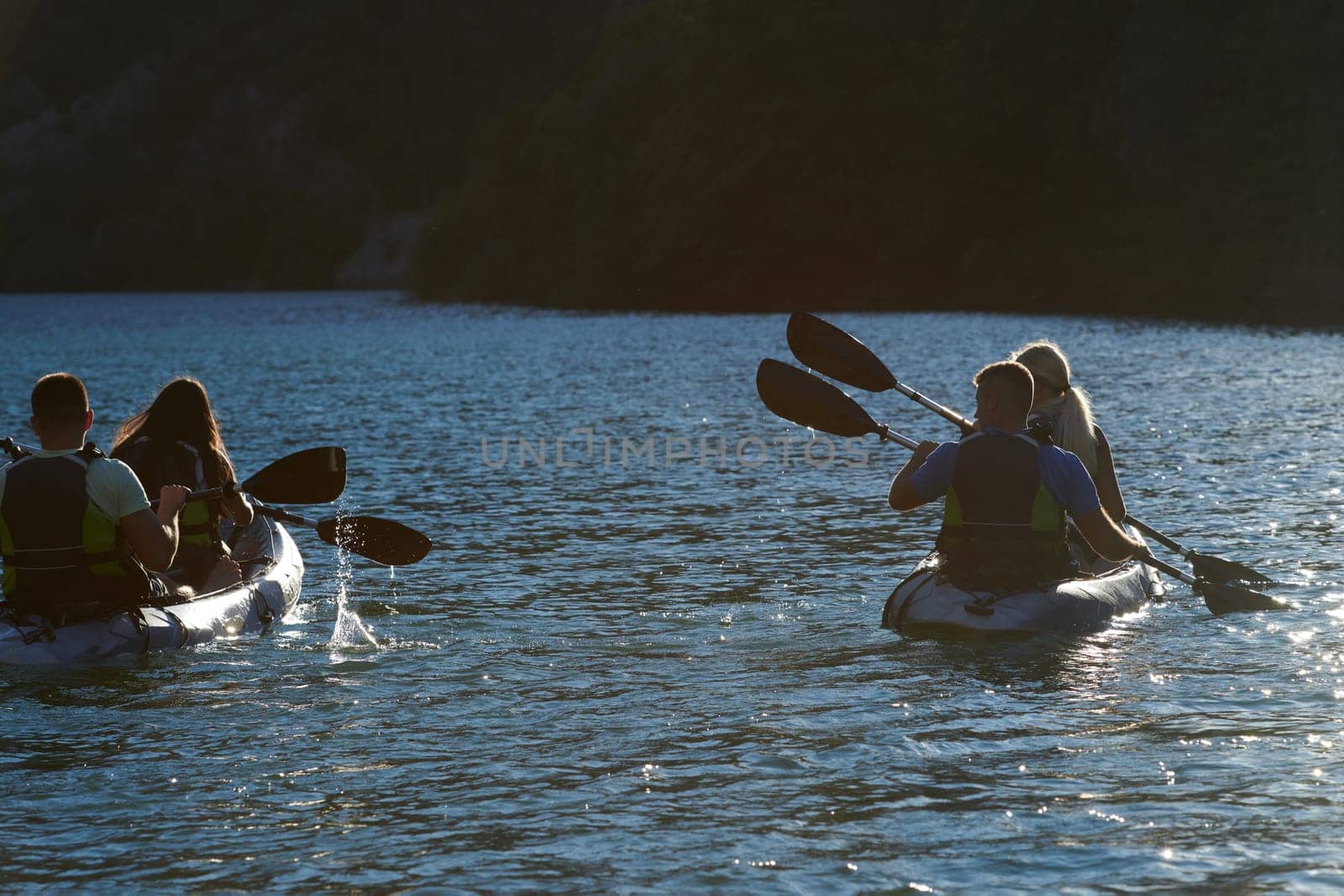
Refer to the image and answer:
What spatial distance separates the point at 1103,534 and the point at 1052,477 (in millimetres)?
521

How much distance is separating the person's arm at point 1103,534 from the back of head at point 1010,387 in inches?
27.3

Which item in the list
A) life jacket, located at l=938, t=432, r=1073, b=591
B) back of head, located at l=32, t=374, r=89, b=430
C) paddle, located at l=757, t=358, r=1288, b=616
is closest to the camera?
back of head, located at l=32, t=374, r=89, b=430

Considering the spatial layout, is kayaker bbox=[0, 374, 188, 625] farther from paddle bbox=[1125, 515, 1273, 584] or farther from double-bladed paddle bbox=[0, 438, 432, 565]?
paddle bbox=[1125, 515, 1273, 584]

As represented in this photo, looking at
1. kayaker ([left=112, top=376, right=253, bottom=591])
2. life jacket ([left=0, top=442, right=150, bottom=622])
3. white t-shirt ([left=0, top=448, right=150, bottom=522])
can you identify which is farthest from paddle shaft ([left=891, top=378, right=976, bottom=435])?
life jacket ([left=0, top=442, right=150, bottom=622])

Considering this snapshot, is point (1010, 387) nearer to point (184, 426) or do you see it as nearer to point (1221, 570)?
point (1221, 570)

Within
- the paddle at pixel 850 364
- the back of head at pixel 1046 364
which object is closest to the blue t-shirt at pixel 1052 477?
the back of head at pixel 1046 364

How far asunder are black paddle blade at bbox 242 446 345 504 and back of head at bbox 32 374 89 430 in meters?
2.07

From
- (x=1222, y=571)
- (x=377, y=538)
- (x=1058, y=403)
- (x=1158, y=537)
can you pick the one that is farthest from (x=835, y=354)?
(x=377, y=538)

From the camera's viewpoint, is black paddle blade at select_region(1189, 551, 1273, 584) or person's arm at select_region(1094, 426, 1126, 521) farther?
black paddle blade at select_region(1189, 551, 1273, 584)

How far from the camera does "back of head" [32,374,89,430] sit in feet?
31.0

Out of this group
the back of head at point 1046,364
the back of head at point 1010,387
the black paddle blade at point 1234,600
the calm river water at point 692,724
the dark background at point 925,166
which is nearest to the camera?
the calm river water at point 692,724

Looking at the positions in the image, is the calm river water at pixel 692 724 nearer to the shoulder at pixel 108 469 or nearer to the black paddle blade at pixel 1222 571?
the black paddle blade at pixel 1222 571

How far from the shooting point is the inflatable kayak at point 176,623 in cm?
987

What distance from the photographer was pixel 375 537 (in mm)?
12391
